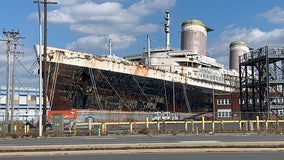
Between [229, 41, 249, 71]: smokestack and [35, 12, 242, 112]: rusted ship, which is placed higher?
[229, 41, 249, 71]: smokestack

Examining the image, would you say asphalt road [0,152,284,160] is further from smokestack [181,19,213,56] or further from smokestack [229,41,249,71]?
smokestack [229,41,249,71]

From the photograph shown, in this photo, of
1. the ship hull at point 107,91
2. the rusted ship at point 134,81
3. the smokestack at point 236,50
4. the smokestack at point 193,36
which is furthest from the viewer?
the smokestack at point 236,50

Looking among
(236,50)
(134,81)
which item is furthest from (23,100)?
(236,50)

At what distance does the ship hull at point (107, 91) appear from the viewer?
5503cm

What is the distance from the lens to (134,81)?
64.3m

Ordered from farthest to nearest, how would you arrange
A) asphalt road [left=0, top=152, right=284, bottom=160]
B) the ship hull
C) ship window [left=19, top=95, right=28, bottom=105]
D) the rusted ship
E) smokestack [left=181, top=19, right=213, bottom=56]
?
smokestack [left=181, top=19, right=213, bottom=56] → ship window [left=19, top=95, right=28, bottom=105] → the rusted ship → the ship hull → asphalt road [left=0, top=152, right=284, bottom=160]

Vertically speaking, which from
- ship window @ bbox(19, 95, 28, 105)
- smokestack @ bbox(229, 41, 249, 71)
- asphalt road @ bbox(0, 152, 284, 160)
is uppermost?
smokestack @ bbox(229, 41, 249, 71)

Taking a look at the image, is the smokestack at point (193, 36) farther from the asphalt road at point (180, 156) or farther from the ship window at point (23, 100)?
the asphalt road at point (180, 156)

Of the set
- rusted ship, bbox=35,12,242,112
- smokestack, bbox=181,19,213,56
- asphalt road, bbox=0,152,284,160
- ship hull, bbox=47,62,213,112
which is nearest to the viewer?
asphalt road, bbox=0,152,284,160

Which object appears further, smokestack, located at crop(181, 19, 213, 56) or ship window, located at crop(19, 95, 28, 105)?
smokestack, located at crop(181, 19, 213, 56)

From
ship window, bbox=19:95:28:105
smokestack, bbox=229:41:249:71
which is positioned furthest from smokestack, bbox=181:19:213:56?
ship window, bbox=19:95:28:105

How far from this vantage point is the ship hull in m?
55.0

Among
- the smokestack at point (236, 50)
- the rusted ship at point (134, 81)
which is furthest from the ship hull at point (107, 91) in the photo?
the smokestack at point (236, 50)

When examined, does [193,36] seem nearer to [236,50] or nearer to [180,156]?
[236,50]
